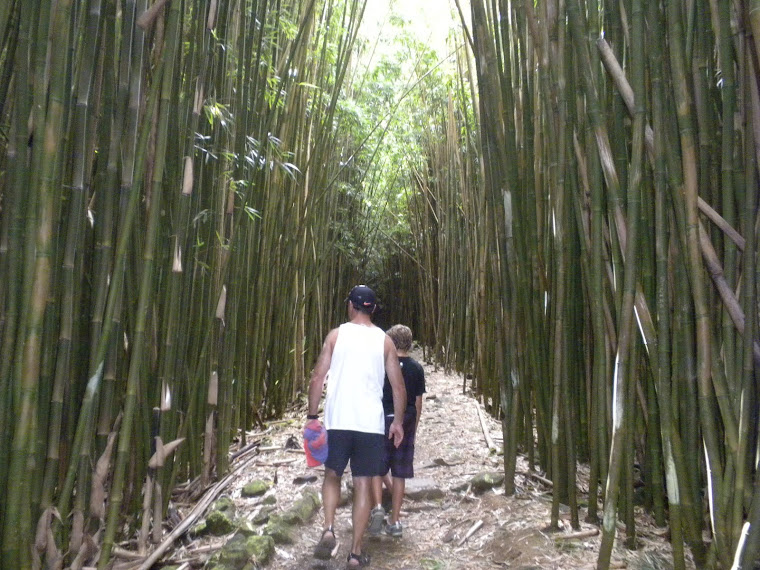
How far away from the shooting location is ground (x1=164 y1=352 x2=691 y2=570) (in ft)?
5.89

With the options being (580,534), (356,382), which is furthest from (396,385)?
(580,534)

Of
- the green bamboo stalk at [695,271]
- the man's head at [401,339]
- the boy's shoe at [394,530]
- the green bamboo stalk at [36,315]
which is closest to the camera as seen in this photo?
the green bamboo stalk at [36,315]

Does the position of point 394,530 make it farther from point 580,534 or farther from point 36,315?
point 36,315

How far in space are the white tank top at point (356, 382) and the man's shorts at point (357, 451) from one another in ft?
0.08

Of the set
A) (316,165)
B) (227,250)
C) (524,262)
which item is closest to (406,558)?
(524,262)

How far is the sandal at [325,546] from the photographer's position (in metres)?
2.04

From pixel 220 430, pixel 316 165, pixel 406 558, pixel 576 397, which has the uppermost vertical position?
pixel 316 165

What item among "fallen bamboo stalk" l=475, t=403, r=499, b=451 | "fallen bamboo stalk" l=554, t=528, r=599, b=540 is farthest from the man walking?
"fallen bamboo stalk" l=475, t=403, r=499, b=451

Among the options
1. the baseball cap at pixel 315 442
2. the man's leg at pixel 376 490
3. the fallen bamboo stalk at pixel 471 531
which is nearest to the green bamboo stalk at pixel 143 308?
the baseball cap at pixel 315 442

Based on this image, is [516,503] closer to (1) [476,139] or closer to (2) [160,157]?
(2) [160,157]

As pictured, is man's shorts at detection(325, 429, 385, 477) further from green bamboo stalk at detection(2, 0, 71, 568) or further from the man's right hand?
green bamboo stalk at detection(2, 0, 71, 568)

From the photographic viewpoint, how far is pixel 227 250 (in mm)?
2434

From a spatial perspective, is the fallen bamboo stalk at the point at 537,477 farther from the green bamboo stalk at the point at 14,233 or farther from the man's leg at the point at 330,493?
the green bamboo stalk at the point at 14,233

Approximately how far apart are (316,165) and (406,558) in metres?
2.37
